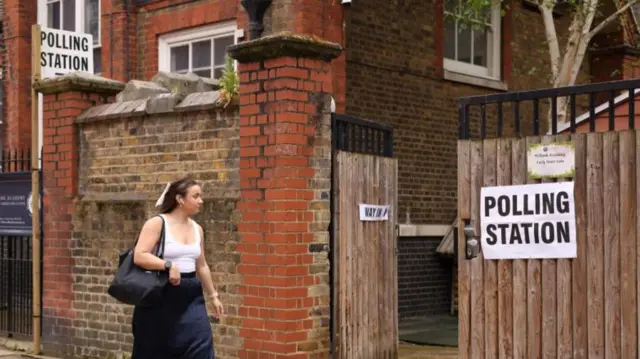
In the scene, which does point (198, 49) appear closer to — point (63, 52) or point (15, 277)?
point (63, 52)

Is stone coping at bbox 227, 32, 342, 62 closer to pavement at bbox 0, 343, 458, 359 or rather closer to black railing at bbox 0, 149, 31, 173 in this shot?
pavement at bbox 0, 343, 458, 359

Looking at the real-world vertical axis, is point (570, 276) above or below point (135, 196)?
below

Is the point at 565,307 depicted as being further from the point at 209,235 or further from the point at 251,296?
the point at 209,235

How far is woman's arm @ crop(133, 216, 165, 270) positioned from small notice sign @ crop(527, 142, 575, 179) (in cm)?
268

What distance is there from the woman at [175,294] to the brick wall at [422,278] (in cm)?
686

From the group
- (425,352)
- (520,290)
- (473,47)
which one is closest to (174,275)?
(520,290)

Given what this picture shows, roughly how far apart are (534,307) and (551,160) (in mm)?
1071

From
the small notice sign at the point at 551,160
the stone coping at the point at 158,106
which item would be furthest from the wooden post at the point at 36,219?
the small notice sign at the point at 551,160

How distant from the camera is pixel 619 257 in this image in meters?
6.56

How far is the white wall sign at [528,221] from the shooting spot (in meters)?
6.72

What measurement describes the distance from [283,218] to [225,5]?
630cm

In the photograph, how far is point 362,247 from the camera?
28.5 ft

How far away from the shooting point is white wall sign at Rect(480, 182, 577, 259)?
6.72 meters

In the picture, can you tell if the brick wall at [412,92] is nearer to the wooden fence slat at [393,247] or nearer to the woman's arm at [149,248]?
the wooden fence slat at [393,247]
